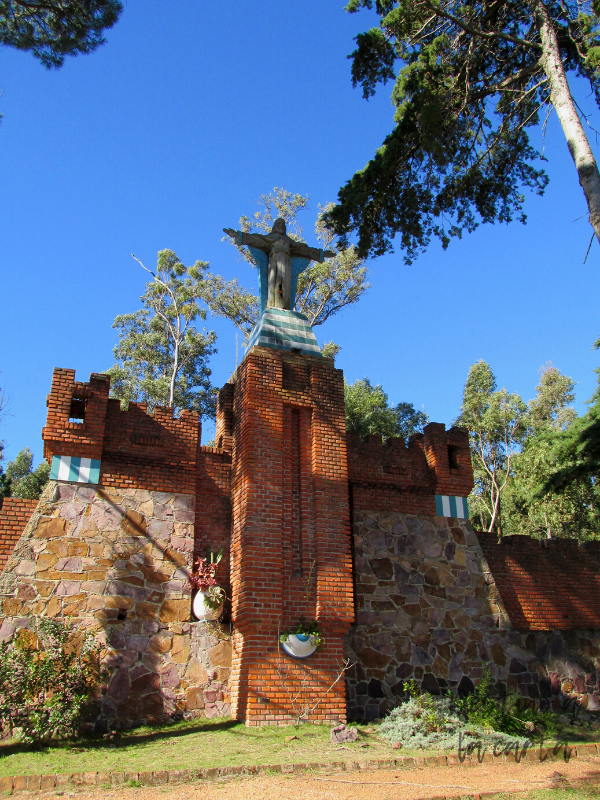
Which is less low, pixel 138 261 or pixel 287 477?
pixel 138 261

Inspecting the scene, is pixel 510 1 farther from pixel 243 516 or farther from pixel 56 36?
pixel 243 516

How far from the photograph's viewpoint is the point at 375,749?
7602 millimetres

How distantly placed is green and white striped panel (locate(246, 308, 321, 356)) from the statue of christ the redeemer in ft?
1.05

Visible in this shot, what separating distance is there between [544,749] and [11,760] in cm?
604

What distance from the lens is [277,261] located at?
11859 millimetres

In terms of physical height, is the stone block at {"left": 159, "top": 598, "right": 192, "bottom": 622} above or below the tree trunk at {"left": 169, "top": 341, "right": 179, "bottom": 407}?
below

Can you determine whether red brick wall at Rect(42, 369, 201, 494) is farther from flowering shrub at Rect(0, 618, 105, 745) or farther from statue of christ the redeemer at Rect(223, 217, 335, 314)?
statue of christ the redeemer at Rect(223, 217, 335, 314)

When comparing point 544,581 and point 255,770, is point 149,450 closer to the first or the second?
point 255,770

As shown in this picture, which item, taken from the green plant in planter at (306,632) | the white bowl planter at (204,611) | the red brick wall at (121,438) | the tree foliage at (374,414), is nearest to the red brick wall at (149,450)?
the red brick wall at (121,438)

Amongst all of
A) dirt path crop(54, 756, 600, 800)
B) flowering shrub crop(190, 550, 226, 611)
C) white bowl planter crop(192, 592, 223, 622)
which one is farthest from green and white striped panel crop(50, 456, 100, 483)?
dirt path crop(54, 756, 600, 800)

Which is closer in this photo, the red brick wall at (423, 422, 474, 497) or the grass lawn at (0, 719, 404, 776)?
the grass lawn at (0, 719, 404, 776)

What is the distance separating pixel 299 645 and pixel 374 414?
1431cm

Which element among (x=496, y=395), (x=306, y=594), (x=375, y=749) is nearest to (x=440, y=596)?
(x=306, y=594)

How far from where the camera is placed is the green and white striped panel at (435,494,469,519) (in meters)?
11.5
